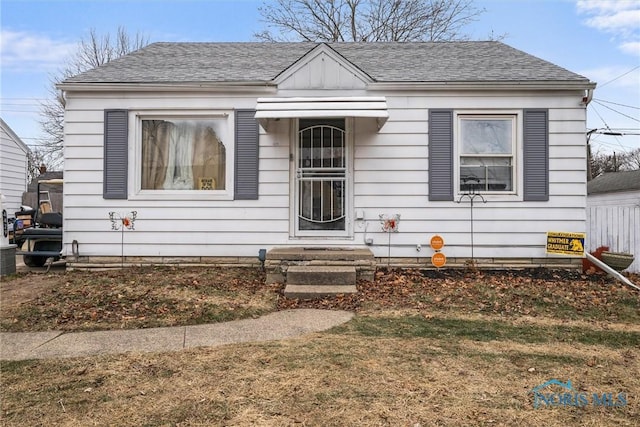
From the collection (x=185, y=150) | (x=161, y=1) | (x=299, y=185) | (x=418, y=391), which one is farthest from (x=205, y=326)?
(x=161, y=1)

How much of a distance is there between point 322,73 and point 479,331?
474 centimetres

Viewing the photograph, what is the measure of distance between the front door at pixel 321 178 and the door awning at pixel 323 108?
69cm

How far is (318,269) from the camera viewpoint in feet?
18.4

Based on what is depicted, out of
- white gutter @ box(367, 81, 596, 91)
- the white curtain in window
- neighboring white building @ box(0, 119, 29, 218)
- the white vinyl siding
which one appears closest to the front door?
the white vinyl siding

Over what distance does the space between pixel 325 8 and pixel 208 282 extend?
52.8ft

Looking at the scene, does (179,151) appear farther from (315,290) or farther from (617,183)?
(617,183)

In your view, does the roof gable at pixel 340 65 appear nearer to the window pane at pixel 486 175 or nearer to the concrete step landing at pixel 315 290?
the window pane at pixel 486 175

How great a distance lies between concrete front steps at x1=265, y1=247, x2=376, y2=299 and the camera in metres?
5.29

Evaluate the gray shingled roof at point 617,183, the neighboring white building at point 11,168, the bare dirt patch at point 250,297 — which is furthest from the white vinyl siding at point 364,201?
the gray shingled roof at point 617,183

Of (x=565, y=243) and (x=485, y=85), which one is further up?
(x=485, y=85)

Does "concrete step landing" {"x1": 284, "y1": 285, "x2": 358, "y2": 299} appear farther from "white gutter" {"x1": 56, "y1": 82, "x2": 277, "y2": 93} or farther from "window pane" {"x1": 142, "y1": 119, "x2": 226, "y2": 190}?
"white gutter" {"x1": 56, "y1": 82, "x2": 277, "y2": 93}

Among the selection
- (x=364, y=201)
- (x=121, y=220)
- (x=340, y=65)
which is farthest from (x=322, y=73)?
(x=121, y=220)

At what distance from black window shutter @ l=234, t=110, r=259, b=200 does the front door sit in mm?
708

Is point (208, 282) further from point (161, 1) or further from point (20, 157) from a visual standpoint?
point (20, 157)
